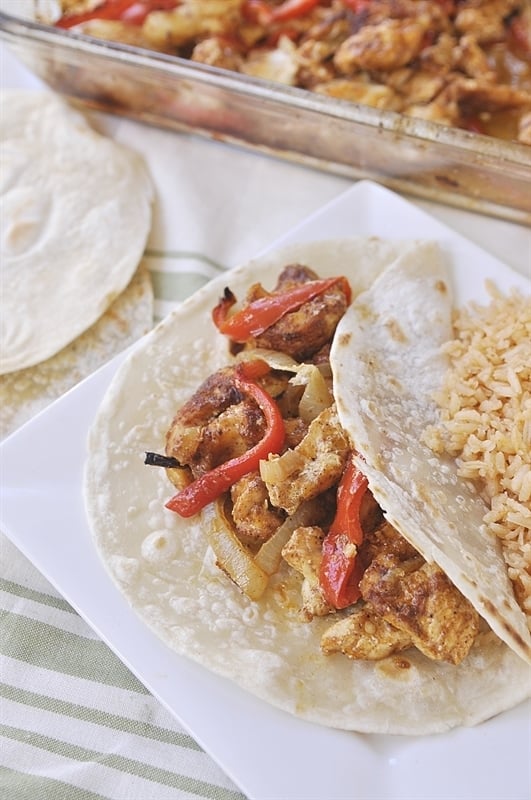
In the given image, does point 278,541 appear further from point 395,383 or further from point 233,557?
point 395,383

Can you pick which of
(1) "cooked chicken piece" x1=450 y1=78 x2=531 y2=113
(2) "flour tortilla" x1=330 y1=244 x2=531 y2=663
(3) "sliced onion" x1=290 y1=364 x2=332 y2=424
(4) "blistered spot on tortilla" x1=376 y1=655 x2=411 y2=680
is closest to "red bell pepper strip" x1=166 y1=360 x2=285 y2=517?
(3) "sliced onion" x1=290 y1=364 x2=332 y2=424

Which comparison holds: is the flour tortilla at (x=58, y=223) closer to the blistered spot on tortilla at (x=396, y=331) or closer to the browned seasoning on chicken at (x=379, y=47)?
the browned seasoning on chicken at (x=379, y=47)

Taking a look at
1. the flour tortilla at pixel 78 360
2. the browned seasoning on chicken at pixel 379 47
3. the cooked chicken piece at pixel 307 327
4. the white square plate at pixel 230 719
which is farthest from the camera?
the browned seasoning on chicken at pixel 379 47

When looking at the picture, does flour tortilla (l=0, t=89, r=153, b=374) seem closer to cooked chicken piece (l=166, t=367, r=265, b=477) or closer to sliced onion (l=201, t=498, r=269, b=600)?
cooked chicken piece (l=166, t=367, r=265, b=477)

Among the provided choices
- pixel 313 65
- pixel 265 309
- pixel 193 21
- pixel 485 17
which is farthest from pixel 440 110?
pixel 265 309

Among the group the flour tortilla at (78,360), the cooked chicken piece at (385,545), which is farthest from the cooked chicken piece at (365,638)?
the flour tortilla at (78,360)

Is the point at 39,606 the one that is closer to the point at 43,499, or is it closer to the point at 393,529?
the point at 43,499

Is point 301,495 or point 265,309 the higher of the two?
point 265,309
